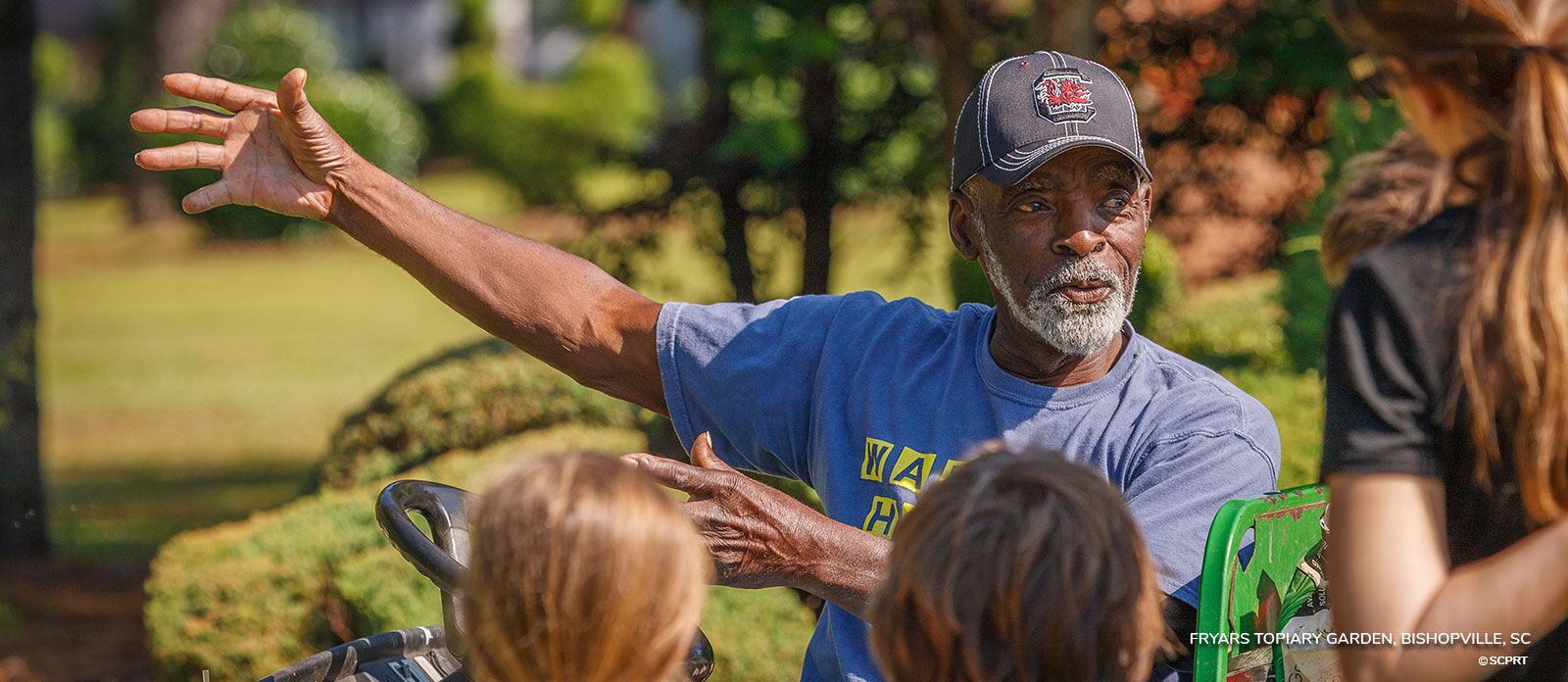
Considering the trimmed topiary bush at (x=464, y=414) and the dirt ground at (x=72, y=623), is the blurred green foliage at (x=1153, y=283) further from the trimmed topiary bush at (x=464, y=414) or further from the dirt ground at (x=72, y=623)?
the dirt ground at (x=72, y=623)

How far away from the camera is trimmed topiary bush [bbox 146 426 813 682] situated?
385cm

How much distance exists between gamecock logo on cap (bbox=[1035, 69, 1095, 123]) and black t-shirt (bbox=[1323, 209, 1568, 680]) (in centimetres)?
101

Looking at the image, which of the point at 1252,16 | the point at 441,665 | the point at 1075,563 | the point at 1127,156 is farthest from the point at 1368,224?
the point at 1252,16

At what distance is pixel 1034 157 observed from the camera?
231 centimetres

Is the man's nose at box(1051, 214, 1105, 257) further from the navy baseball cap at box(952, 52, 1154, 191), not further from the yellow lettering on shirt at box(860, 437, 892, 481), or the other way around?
the yellow lettering on shirt at box(860, 437, 892, 481)

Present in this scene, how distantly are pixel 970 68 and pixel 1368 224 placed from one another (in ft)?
11.7

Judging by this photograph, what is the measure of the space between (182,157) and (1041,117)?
1.59 meters

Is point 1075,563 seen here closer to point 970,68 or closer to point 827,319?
point 827,319

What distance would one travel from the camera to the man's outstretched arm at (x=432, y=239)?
2621 mm

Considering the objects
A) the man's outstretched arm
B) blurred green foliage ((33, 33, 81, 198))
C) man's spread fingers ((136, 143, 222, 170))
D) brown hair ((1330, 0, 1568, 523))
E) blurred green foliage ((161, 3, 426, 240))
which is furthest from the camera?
blurred green foliage ((33, 33, 81, 198))

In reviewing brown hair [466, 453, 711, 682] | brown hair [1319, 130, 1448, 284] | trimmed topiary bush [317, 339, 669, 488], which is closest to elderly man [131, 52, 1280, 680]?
brown hair [1319, 130, 1448, 284]

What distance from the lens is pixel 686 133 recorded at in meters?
6.74

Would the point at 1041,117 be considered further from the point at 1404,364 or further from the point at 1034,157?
the point at 1404,364

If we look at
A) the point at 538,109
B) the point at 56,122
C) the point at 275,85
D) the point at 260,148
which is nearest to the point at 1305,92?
the point at 260,148
